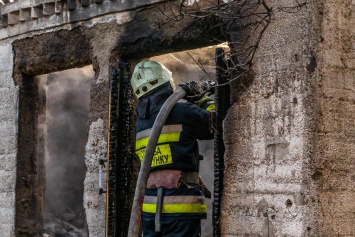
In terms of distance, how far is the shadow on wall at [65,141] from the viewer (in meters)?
13.0

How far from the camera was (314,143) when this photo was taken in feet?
16.7

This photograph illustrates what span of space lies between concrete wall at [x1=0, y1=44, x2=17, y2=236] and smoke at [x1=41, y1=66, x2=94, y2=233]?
16.2 ft

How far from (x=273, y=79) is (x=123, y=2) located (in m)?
2.02

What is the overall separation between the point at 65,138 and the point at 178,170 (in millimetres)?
Answer: 7628

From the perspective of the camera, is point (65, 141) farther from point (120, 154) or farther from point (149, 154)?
point (149, 154)

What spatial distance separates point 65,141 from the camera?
13.3 metres

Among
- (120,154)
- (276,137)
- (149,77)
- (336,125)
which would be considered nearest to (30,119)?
(120,154)

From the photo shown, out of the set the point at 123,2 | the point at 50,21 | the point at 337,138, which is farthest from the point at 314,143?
the point at 50,21

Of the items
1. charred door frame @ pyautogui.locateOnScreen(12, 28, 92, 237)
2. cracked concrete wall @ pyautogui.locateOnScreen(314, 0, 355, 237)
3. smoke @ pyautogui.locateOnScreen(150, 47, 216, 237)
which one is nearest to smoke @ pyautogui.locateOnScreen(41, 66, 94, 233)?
smoke @ pyautogui.locateOnScreen(150, 47, 216, 237)

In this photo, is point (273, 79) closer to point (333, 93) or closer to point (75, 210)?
point (333, 93)

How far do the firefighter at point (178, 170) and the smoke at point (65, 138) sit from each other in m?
7.16

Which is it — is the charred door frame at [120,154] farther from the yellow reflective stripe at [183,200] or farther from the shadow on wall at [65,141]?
the shadow on wall at [65,141]

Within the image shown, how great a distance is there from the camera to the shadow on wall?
1305 centimetres

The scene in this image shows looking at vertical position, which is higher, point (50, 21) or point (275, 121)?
point (50, 21)
